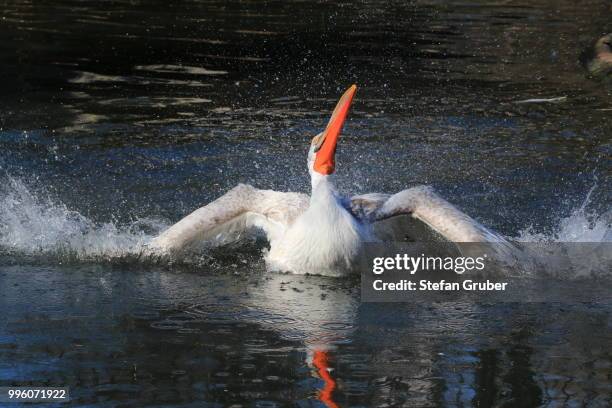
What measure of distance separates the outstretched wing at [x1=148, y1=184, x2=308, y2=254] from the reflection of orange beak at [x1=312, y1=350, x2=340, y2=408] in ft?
6.20

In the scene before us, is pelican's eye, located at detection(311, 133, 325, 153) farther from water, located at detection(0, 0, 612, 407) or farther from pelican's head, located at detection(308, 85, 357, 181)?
water, located at detection(0, 0, 612, 407)

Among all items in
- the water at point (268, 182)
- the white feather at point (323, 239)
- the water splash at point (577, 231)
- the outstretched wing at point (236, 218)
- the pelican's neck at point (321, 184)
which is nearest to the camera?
the water at point (268, 182)

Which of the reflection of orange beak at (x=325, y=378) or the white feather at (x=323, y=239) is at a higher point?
the white feather at (x=323, y=239)

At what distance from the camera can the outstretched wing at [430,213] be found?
23.8ft

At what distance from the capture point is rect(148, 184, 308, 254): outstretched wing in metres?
7.60

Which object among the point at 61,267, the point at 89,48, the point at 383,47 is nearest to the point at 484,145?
the point at 61,267

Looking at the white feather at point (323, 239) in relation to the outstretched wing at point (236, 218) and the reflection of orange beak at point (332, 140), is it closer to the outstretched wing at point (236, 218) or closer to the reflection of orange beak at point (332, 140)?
the reflection of orange beak at point (332, 140)

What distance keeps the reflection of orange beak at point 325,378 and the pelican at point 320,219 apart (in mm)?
1318

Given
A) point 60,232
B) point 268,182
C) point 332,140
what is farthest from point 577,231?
point 60,232

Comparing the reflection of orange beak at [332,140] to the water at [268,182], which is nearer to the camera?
the water at [268,182]

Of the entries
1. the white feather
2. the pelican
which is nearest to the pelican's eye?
the pelican

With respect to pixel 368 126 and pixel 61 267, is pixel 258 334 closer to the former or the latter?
pixel 61 267

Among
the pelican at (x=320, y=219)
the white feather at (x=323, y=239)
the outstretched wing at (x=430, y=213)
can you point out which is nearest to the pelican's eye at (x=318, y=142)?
the pelican at (x=320, y=219)

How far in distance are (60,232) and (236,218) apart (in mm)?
1280
